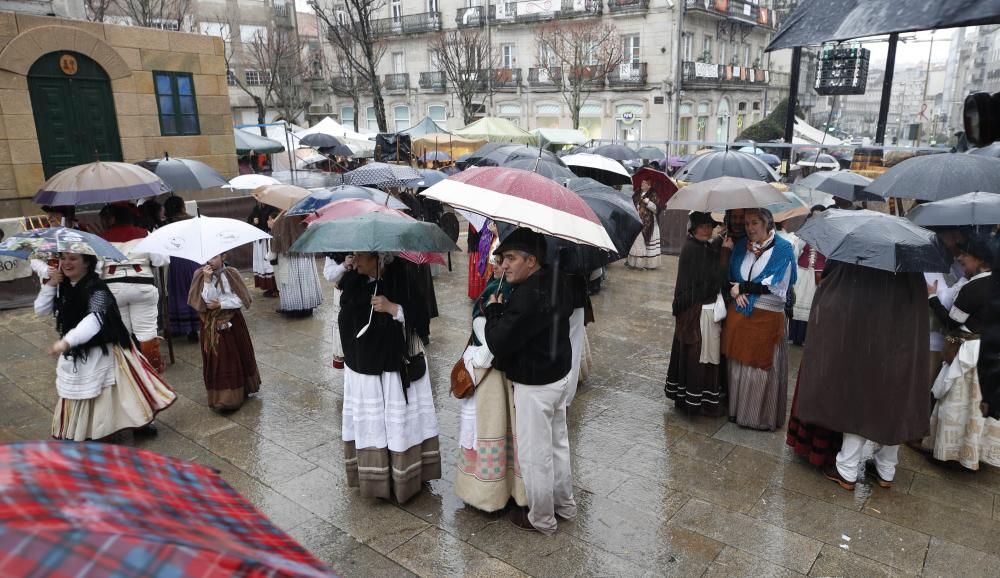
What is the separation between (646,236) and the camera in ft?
37.1

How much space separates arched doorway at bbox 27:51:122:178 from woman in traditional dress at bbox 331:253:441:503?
922cm

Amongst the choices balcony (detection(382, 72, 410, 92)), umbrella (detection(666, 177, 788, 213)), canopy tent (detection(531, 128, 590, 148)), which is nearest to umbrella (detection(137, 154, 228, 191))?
umbrella (detection(666, 177, 788, 213))

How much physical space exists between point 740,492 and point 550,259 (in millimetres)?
2099

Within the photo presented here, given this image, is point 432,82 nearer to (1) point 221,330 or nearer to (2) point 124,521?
(1) point 221,330

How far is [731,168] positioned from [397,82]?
3545 centimetres

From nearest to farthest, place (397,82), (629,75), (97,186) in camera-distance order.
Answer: (97,186) → (629,75) → (397,82)

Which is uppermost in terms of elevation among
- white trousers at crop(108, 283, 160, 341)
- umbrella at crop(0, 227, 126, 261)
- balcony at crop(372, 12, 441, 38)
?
balcony at crop(372, 12, 441, 38)

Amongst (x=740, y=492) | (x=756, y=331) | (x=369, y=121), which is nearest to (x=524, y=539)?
(x=740, y=492)

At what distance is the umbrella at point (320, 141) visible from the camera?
17891mm

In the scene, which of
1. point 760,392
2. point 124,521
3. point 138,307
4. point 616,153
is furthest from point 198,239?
point 616,153

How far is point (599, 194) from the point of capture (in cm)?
507

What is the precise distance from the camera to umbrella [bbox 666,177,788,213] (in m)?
4.93

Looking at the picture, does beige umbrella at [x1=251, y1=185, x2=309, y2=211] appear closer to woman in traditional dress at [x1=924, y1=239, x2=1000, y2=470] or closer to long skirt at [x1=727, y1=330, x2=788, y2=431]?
long skirt at [x1=727, y1=330, x2=788, y2=431]

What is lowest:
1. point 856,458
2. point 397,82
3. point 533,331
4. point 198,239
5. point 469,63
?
point 856,458
